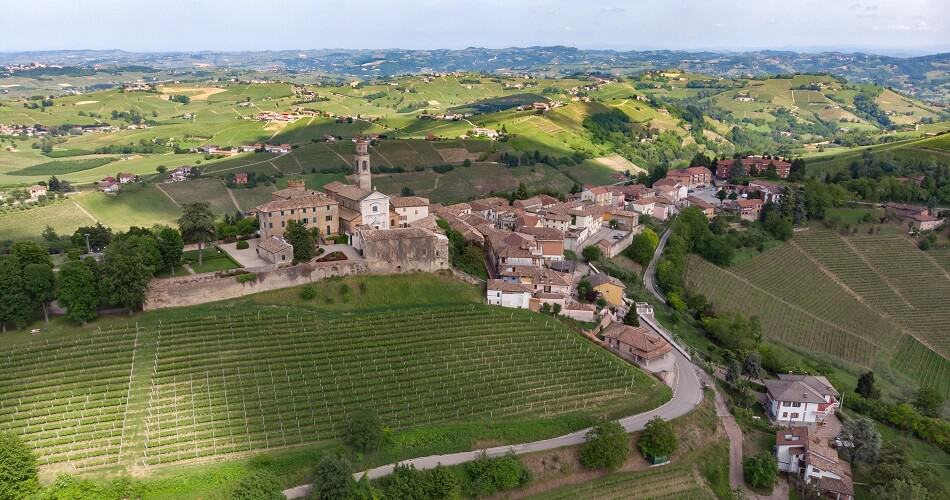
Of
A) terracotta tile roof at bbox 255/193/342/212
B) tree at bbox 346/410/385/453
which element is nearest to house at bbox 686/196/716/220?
terracotta tile roof at bbox 255/193/342/212

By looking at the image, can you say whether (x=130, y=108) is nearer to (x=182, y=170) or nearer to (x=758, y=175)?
(x=182, y=170)

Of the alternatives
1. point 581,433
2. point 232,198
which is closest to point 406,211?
point 581,433

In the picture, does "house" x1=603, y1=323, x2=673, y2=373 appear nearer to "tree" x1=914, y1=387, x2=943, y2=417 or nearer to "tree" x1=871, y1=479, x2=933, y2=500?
"tree" x1=871, y1=479, x2=933, y2=500

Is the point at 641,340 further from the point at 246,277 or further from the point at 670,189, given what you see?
the point at 670,189

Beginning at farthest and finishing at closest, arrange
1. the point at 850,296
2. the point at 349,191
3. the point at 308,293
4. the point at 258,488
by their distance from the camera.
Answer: the point at 850,296 < the point at 349,191 < the point at 308,293 < the point at 258,488

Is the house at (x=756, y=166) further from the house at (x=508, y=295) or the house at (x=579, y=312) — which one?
the house at (x=508, y=295)
